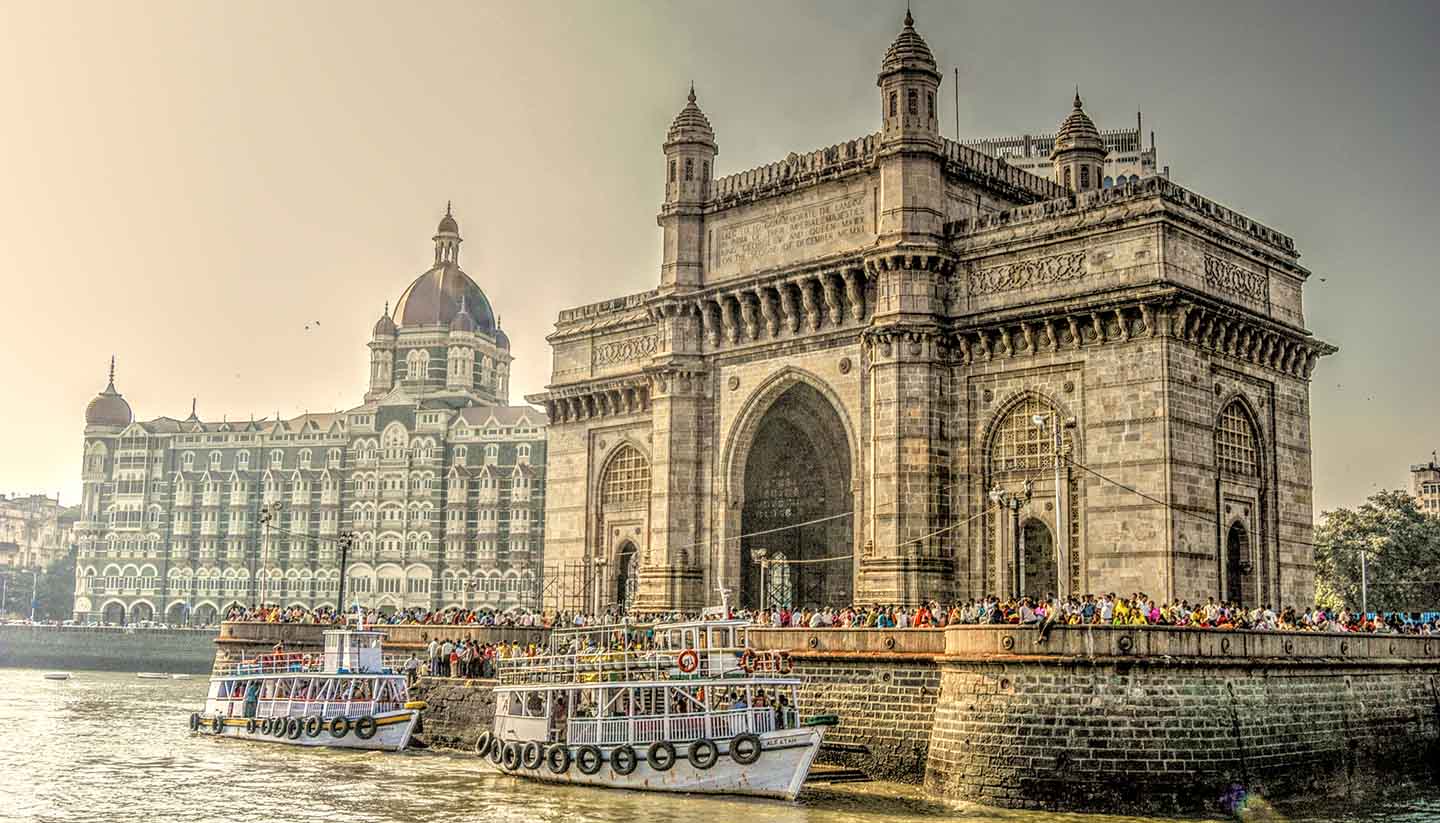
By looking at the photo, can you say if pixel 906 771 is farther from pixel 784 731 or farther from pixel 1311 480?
pixel 1311 480

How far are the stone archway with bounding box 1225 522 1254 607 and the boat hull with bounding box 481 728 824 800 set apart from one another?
12834mm

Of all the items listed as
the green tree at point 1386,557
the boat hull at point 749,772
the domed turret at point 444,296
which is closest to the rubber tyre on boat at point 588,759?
the boat hull at point 749,772

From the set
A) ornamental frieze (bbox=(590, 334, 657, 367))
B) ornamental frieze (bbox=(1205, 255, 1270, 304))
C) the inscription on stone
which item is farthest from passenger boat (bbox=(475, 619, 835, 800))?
ornamental frieze (bbox=(590, 334, 657, 367))

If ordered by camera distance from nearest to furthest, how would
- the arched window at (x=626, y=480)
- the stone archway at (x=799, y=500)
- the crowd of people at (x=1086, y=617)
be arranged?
the crowd of people at (x=1086, y=617), the stone archway at (x=799, y=500), the arched window at (x=626, y=480)

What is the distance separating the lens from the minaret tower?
1788 inches

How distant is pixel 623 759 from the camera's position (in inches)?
1238

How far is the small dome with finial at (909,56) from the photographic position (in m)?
39.9

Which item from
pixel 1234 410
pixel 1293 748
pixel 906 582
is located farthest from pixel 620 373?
pixel 1293 748

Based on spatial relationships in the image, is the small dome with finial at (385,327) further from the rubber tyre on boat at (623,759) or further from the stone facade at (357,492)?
the rubber tyre on boat at (623,759)

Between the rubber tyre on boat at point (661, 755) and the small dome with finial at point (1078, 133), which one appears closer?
the rubber tyre on boat at point (661, 755)

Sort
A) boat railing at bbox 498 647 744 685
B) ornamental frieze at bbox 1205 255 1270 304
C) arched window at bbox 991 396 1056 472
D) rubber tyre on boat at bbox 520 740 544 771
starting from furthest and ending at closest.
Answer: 1. arched window at bbox 991 396 1056 472
2. ornamental frieze at bbox 1205 255 1270 304
3. rubber tyre on boat at bbox 520 740 544 771
4. boat railing at bbox 498 647 744 685

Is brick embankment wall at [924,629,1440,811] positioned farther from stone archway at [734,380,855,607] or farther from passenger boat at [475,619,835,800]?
stone archway at [734,380,855,607]

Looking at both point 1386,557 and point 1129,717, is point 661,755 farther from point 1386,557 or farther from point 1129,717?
point 1386,557

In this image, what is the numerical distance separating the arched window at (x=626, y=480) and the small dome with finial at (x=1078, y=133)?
1657 cm
